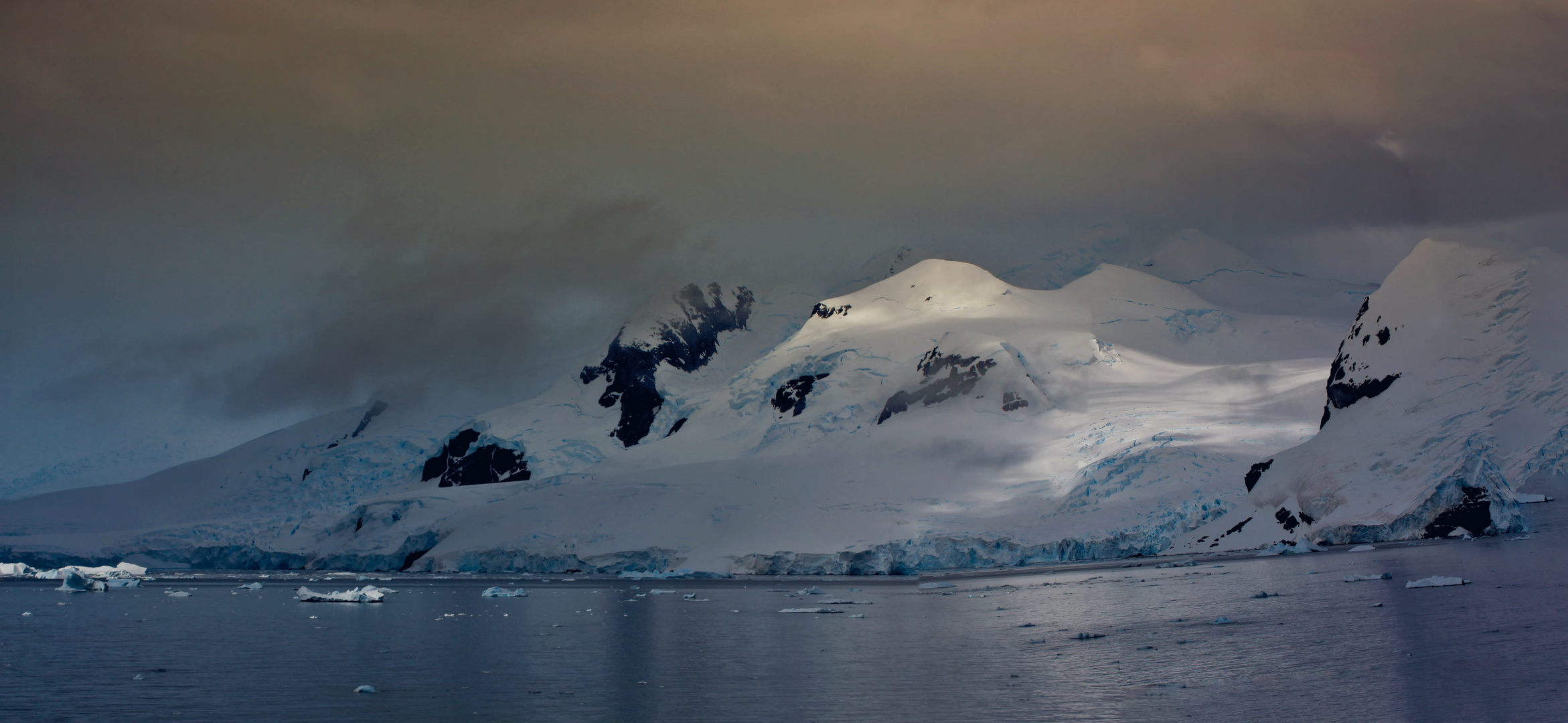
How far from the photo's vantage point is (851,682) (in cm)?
3136

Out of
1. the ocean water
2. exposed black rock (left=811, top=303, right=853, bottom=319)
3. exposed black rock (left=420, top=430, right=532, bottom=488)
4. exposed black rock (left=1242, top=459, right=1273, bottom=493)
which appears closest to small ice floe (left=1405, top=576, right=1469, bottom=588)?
the ocean water

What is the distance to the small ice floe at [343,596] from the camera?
214ft

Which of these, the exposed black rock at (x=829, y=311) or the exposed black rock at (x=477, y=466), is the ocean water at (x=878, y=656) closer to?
the exposed black rock at (x=477, y=466)

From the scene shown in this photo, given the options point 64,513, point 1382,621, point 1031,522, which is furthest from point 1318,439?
point 64,513

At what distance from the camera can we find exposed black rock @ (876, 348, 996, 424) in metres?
148

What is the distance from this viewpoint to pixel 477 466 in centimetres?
17238

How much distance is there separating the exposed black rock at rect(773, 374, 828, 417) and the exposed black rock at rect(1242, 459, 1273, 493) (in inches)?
3036

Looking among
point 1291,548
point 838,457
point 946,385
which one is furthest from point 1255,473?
point 946,385

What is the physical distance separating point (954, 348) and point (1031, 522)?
5618cm

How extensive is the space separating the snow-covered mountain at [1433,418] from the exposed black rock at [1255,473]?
16 cm

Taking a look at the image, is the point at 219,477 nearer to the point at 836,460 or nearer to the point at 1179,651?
the point at 836,460

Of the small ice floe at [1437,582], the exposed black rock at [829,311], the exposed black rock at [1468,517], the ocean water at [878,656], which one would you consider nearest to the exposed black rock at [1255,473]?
the exposed black rock at [1468,517]

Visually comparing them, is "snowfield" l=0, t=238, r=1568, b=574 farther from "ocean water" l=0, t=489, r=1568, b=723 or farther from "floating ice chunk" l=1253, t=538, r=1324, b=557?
"ocean water" l=0, t=489, r=1568, b=723

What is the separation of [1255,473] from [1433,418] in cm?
1406
